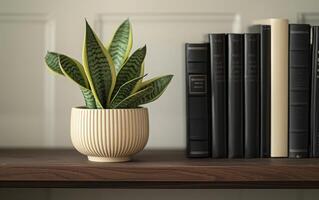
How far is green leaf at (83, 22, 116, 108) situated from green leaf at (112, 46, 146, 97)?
0.01 metres

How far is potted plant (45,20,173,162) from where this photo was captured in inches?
26.6

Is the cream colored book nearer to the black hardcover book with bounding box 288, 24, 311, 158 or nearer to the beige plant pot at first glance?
the black hardcover book with bounding box 288, 24, 311, 158

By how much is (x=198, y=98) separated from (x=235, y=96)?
53 mm

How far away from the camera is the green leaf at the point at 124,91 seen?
678mm

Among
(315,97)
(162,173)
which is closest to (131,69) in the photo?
(162,173)

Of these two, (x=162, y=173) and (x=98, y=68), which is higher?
(x=98, y=68)

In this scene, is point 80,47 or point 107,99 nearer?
point 107,99

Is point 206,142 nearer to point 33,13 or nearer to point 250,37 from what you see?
point 250,37

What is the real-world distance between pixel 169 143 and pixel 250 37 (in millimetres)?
232

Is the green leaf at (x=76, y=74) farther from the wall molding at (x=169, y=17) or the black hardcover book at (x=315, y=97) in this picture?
the black hardcover book at (x=315, y=97)

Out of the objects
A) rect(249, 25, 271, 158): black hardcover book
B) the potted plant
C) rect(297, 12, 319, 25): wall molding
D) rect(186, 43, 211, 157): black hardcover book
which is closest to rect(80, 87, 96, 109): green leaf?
the potted plant

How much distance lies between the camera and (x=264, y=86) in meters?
0.73

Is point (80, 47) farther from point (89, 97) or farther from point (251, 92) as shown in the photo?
point (251, 92)

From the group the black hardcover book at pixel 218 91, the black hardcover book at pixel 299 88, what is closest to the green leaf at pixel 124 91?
the black hardcover book at pixel 218 91
